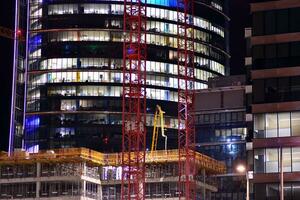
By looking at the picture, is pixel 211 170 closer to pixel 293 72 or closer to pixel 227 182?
pixel 227 182

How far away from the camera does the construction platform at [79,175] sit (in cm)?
15625

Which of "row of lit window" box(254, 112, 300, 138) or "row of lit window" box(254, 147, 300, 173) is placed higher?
"row of lit window" box(254, 112, 300, 138)

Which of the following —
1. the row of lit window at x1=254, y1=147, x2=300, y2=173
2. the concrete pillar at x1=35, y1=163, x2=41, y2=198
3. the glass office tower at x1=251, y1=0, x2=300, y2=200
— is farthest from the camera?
the concrete pillar at x1=35, y1=163, x2=41, y2=198

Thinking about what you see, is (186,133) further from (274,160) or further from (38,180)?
(274,160)

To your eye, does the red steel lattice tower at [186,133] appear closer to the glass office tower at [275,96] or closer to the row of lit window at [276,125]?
the glass office tower at [275,96]

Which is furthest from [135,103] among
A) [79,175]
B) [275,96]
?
[275,96]

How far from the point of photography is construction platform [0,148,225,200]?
156 m

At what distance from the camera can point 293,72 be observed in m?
100

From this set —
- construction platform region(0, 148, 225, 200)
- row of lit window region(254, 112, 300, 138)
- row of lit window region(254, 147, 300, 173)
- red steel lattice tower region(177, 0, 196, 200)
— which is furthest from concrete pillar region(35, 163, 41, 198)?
row of lit window region(254, 147, 300, 173)

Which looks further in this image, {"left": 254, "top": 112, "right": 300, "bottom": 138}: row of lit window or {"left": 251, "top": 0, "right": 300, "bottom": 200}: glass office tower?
{"left": 254, "top": 112, "right": 300, "bottom": 138}: row of lit window

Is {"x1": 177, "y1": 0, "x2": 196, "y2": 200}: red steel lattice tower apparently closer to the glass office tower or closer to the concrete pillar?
the concrete pillar

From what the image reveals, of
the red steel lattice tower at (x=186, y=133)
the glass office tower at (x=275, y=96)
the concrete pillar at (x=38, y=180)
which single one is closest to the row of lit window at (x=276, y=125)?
the glass office tower at (x=275, y=96)

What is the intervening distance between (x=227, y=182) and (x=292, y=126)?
3622 inches

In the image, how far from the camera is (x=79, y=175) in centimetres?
15600
